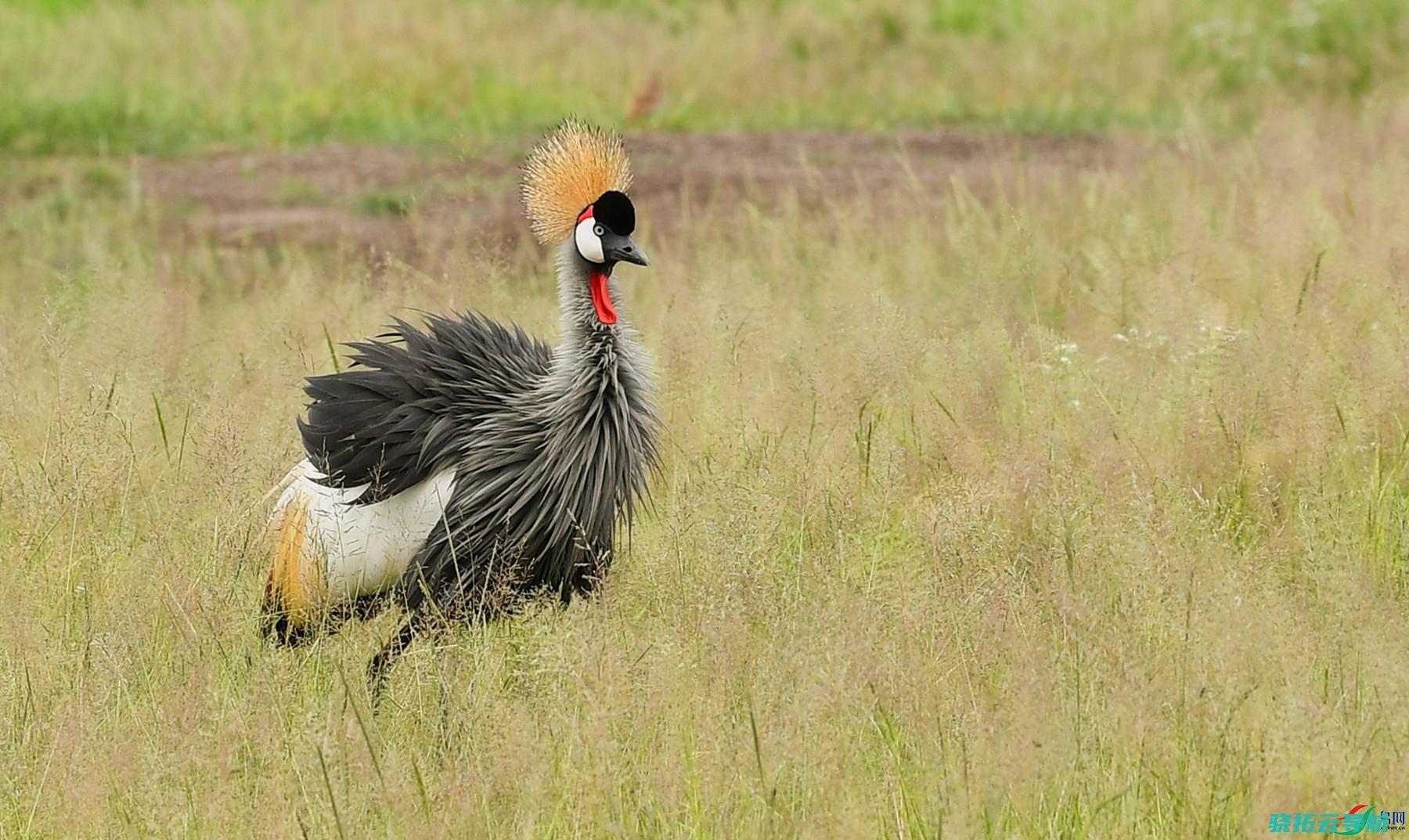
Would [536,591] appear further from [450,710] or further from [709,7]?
[709,7]

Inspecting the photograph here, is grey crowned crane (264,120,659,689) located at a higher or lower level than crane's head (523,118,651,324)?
lower

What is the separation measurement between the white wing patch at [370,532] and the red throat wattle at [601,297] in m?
0.44

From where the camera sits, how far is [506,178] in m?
8.79

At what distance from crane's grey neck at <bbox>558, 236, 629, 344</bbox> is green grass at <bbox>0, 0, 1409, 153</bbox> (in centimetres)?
640

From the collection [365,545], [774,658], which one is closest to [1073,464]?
[774,658]

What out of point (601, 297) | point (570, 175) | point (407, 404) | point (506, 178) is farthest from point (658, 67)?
point (407, 404)

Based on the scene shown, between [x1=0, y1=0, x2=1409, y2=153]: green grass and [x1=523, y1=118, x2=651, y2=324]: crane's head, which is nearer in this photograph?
[x1=523, y1=118, x2=651, y2=324]: crane's head

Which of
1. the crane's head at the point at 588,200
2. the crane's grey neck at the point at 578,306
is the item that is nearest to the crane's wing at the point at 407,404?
the crane's grey neck at the point at 578,306

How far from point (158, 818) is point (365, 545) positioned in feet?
2.91

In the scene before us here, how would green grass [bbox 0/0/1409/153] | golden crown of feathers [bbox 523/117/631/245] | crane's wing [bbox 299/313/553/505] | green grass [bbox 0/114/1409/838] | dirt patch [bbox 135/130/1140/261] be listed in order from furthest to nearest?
green grass [bbox 0/0/1409/153], dirt patch [bbox 135/130/1140/261], golden crown of feathers [bbox 523/117/631/245], crane's wing [bbox 299/313/553/505], green grass [bbox 0/114/1409/838]

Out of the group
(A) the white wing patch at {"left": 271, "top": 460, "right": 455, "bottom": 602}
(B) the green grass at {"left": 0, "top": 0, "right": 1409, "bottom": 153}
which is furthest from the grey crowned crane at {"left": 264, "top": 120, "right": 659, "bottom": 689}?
(B) the green grass at {"left": 0, "top": 0, "right": 1409, "bottom": 153}

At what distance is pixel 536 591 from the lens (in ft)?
11.5

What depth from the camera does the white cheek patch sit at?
11.9 feet

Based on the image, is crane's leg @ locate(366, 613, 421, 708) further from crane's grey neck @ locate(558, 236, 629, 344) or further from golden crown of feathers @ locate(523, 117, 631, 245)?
golden crown of feathers @ locate(523, 117, 631, 245)
